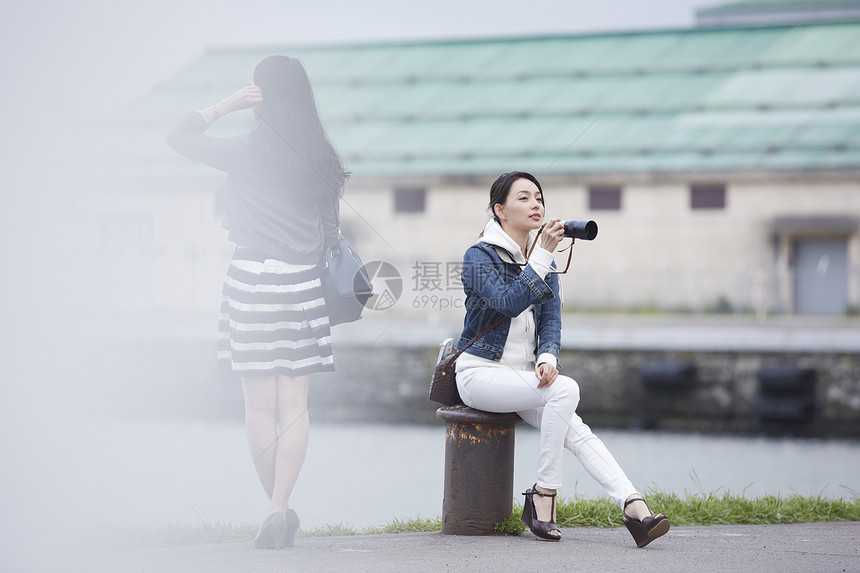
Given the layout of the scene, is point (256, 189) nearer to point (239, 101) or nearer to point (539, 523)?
point (239, 101)

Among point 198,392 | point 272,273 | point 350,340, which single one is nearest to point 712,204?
point 350,340

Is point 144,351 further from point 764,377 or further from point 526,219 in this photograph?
point 764,377

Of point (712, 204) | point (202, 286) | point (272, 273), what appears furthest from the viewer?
point (712, 204)

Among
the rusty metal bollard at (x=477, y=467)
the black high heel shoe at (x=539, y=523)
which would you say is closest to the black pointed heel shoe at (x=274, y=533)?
the rusty metal bollard at (x=477, y=467)

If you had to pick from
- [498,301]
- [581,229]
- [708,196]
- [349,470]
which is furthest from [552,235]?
[708,196]

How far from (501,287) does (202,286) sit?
1746 mm

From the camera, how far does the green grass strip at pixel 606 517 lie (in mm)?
5020

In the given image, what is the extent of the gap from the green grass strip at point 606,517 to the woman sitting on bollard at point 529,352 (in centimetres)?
44

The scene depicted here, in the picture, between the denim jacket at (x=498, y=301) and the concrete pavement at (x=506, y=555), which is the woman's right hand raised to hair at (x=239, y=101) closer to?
the denim jacket at (x=498, y=301)

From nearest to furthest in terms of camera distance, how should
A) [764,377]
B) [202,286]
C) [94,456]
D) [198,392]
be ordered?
[94,456], [202,286], [198,392], [764,377]

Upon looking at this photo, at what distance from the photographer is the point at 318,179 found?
4328 mm

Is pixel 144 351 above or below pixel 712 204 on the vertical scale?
below

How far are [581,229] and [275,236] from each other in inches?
46.4

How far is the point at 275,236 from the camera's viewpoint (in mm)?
4238
